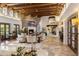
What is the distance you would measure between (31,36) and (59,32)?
0.66 metres

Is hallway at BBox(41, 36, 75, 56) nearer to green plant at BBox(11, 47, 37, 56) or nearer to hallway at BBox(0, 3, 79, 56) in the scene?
hallway at BBox(0, 3, 79, 56)

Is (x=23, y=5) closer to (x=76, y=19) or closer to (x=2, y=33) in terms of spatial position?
(x=2, y=33)

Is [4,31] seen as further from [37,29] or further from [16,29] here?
[37,29]

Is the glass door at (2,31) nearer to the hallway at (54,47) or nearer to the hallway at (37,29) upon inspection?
the hallway at (37,29)

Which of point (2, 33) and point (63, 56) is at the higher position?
point (2, 33)

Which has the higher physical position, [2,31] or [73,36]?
[2,31]

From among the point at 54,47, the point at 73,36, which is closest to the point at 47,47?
the point at 54,47

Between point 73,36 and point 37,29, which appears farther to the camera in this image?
point 37,29

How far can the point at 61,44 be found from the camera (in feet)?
13.2

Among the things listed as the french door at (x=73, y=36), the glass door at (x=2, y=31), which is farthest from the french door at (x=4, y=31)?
the french door at (x=73, y=36)

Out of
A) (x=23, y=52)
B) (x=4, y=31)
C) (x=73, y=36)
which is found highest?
(x=4, y=31)

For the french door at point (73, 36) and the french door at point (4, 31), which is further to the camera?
the french door at point (4, 31)

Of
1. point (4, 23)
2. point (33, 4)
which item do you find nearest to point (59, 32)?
point (33, 4)

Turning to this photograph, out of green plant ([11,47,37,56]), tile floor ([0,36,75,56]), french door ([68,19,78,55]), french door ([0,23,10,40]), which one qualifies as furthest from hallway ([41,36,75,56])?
french door ([0,23,10,40])
